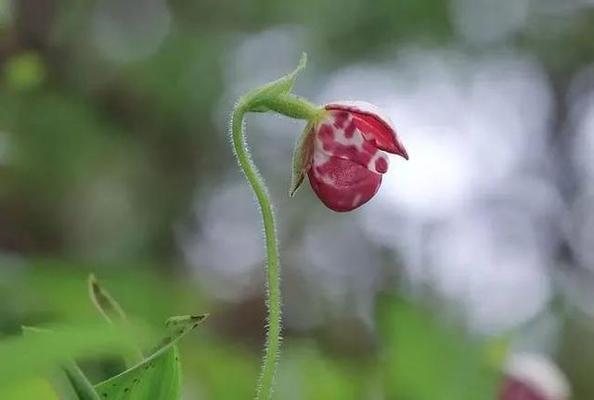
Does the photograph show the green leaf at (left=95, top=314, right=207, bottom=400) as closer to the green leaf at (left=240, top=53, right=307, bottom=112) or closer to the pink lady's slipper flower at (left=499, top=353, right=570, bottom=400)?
the green leaf at (left=240, top=53, right=307, bottom=112)

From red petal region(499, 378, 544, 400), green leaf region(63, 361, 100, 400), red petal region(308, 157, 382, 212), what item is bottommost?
green leaf region(63, 361, 100, 400)

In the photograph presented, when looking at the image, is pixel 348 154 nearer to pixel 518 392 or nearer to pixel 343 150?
pixel 343 150

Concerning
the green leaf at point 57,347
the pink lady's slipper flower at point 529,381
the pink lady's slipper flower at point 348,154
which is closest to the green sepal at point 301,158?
the pink lady's slipper flower at point 348,154

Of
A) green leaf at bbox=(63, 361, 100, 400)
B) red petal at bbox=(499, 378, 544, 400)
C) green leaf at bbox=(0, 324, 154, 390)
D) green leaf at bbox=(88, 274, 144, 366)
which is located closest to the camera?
green leaf at bbox=(0, 324, 154, 390)

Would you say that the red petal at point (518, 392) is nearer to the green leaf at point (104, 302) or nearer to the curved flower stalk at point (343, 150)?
the curved flower stalk at point (343, 150)

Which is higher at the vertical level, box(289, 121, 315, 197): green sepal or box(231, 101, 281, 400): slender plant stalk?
box(289, 121, 315, 197): green sepal

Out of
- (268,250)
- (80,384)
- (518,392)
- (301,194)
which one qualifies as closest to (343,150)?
(268,250)

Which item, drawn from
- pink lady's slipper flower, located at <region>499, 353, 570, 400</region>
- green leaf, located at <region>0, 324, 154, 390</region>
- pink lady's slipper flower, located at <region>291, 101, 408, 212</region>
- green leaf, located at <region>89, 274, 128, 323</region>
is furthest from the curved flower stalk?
pink lady's slipper flower, located at <region>499, 353, 570, 400</region>
